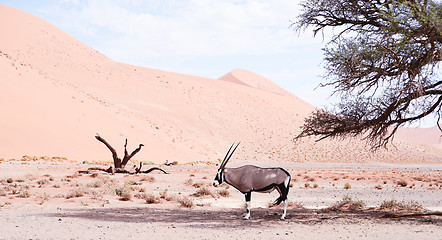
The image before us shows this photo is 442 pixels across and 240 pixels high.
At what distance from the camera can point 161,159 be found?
5166 centimetres

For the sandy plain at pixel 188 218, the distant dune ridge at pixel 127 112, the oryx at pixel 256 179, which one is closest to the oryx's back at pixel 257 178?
the oryx at pixel 256 179

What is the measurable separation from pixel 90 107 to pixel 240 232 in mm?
47289

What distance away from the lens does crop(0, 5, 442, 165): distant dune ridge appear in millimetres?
46688

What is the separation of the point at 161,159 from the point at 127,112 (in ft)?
53.6

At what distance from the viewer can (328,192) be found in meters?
22.3

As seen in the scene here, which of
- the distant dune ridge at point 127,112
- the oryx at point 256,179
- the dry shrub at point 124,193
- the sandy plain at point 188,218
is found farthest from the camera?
the distant dune ridge at point 127,112

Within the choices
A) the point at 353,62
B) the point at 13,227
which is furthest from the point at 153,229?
the point at 353,62

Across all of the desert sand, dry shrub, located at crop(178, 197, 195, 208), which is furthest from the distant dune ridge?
dry shrub, located at crop(178, 197, 195, 208)

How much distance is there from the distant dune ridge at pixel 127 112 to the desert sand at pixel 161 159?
215mm

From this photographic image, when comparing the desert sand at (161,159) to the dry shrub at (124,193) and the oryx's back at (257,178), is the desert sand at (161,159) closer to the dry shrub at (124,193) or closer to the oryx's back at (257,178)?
the dry shrub at (124,193)

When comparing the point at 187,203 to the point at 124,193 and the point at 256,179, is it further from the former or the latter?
the point at 256,179

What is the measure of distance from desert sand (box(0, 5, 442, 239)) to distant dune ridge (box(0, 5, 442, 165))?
8.5 inches

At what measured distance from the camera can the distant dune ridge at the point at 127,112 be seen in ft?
153

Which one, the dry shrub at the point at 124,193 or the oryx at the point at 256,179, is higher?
the oryx at the point at 256,179
